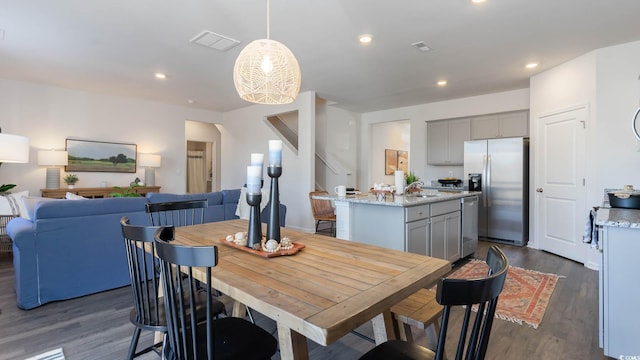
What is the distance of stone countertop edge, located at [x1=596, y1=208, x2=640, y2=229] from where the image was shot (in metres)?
1.69

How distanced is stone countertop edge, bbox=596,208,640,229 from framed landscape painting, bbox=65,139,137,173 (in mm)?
7322

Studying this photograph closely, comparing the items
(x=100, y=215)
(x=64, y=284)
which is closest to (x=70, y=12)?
(x=100, y=215)

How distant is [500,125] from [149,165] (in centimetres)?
686

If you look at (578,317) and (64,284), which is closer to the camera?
(578,317)

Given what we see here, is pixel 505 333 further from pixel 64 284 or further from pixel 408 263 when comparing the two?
pixel 64 284

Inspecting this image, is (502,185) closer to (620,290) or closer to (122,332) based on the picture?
(620,290)

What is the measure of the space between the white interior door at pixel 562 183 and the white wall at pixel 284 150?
362 centimetres

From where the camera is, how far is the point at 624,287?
1.79m

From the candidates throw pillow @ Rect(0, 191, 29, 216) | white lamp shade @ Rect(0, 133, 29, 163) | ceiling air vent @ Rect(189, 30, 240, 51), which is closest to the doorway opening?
throw pillow @ Rect(0, 191, 29, 216)

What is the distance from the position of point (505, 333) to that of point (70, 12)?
4.61 metres

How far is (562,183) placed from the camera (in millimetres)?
4258

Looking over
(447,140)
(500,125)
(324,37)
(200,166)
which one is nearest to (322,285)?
(324,37)

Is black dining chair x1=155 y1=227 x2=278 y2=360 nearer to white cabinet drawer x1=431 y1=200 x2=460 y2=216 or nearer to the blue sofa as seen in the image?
the blue sofa

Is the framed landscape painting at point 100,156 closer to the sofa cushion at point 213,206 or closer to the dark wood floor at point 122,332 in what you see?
the dark wood floor at point 122,332
